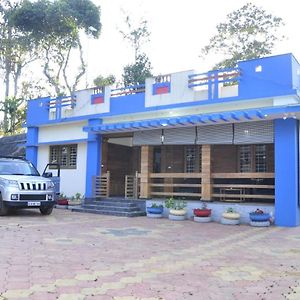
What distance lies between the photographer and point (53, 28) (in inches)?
1101

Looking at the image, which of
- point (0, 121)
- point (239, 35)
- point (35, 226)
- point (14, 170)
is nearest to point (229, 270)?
point (35, 226)

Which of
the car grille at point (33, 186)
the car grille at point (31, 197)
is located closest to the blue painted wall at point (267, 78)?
the car grille at point (33, 186)

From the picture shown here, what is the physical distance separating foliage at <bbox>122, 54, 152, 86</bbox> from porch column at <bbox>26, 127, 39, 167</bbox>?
883 cm

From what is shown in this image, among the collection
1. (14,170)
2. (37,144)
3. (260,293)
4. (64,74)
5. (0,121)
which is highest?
(64,74)

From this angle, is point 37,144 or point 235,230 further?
point 37,144

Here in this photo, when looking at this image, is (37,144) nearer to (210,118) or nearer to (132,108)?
(132,108)

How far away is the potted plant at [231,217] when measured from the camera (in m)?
11.0

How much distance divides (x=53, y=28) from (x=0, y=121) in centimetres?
1186

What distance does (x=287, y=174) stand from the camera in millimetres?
10820

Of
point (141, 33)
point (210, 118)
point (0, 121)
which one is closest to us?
point (210, 118)

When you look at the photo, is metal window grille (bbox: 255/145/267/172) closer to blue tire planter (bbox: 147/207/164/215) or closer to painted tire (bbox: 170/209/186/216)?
painted tire (bbox: 170/209/186/216)

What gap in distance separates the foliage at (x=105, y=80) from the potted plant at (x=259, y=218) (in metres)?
19.6

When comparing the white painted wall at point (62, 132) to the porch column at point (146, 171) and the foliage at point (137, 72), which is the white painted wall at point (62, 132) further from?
the foliage at point (137, 72)

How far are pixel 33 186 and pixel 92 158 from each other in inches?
150
